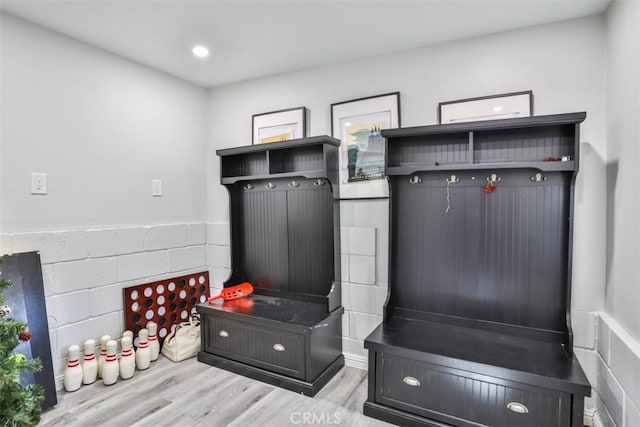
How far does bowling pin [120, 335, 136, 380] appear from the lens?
2.36 metres

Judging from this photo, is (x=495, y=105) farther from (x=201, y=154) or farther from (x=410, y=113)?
(x=201, y=154)

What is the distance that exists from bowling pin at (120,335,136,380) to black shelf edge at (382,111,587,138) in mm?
2201

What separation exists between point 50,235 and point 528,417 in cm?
279

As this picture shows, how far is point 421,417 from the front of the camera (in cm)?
184

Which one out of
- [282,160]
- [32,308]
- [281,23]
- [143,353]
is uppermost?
[281,23]

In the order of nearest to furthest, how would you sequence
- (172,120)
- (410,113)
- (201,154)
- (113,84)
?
(410,113) → (113,84) → (172,120) → (201,154)

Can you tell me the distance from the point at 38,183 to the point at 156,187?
78 centimetres

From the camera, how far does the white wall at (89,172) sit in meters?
2.06

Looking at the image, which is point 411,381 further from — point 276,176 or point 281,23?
point 281,23

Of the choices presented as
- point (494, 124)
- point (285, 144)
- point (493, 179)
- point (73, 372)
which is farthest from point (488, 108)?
point (73, 372)

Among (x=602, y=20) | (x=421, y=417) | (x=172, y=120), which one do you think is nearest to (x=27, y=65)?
(x=172, y=120)

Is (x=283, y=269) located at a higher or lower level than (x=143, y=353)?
higher

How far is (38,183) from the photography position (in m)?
2.13

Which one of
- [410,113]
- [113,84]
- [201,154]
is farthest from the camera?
[201,154]
